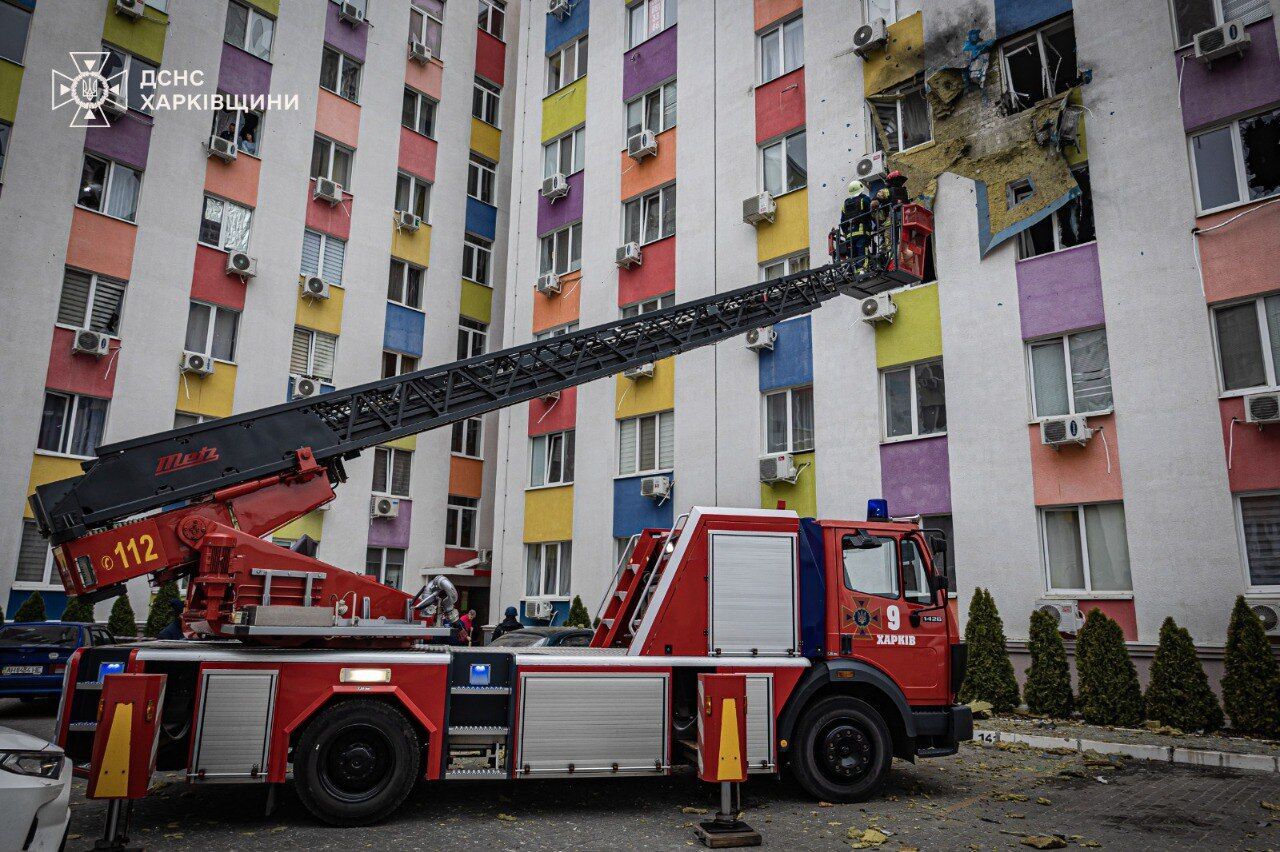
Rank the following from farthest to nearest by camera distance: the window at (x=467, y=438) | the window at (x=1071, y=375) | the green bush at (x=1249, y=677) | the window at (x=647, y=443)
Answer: the window at (x=467, y=438) → the window at (x=647, y=443) → the window at (x=1071, y=375) → the green bush at (x=1249, y=677)

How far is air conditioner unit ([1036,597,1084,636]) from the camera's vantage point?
45.1 ft

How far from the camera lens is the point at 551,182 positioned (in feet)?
81.4

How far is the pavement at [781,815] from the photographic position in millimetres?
7133

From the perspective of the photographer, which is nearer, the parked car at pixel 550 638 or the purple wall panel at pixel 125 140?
the parked car at pixel 550 638

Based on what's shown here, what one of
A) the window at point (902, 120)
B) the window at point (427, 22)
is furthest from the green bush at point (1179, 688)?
the window at point (427, 22)

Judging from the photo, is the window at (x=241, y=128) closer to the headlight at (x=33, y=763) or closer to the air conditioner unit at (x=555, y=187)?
the air conditioner unit at (x=555, y=187)

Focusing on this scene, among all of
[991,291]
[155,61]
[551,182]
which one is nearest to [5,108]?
[155,61]

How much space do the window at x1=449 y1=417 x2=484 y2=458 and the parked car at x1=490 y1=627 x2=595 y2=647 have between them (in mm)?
13732

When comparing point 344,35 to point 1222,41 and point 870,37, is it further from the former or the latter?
point 1222,41

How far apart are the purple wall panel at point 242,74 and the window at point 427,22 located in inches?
209

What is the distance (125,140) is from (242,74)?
377 centimetres

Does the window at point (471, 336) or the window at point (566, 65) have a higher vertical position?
the window at point (566, 65)

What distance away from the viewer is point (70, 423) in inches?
736

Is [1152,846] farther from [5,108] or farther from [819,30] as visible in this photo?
[5,108]
